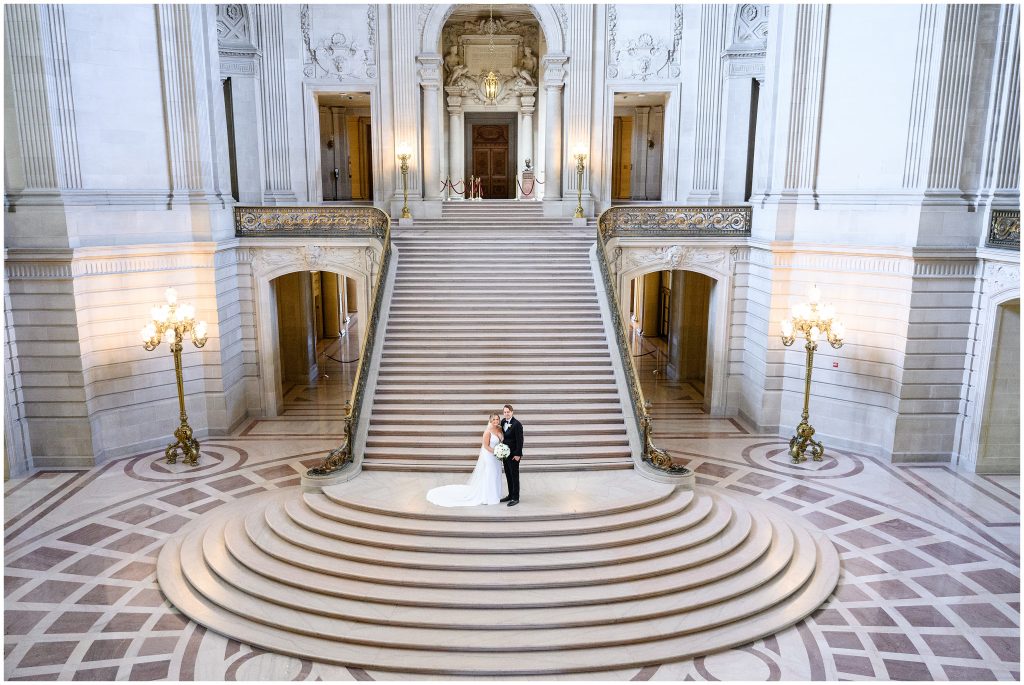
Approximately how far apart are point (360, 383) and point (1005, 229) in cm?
1020

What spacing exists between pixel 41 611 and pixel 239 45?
46.8ft

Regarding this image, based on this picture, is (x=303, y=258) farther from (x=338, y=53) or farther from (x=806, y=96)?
(x=806, y=96)

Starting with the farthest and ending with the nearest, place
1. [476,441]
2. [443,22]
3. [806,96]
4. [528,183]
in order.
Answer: [528,183]
[443,22]
[806,96]
[476,441]

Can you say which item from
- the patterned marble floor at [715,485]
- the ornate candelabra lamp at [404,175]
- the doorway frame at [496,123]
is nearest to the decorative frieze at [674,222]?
the patterned marble floor at [715,485]

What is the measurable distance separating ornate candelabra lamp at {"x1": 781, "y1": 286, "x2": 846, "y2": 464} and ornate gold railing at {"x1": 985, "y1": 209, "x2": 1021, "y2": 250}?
2.55 meters

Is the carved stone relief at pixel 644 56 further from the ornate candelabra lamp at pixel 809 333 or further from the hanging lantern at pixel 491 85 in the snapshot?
the ornate candelabra lamp at pixel 809 333

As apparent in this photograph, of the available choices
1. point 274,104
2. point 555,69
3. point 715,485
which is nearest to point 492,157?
point 555,69

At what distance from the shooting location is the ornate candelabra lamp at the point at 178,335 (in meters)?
12.0

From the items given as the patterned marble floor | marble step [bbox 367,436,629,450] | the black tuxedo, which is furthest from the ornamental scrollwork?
the black tuxedo

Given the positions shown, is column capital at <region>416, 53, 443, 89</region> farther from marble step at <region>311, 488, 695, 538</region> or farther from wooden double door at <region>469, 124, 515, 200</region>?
marble step at <region>311, 488, 695, 538</region>

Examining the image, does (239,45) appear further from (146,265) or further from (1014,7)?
(1014,7)

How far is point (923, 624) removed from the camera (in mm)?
8172

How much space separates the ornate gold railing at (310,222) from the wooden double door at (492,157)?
28.8 feet

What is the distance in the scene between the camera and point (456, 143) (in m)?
22.8
